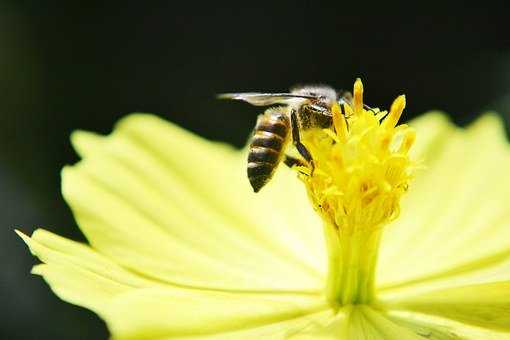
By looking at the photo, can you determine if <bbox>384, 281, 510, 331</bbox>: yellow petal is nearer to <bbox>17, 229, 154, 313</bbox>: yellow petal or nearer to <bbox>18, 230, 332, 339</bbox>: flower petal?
<bbox>18, 230, 332, 339</bbox>: flower petal

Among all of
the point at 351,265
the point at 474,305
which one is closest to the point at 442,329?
the point at 474,305

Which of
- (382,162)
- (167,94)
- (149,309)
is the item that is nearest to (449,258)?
(382,162)

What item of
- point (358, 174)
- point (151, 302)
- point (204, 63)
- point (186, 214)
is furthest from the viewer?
point (204, 63)

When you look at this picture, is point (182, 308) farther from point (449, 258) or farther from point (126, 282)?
point (449, 258)

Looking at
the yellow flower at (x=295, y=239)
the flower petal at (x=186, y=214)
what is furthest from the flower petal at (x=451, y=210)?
the flower petal at (x=186, y=214)

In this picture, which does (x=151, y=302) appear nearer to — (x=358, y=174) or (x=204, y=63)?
(x=358, y=174)
